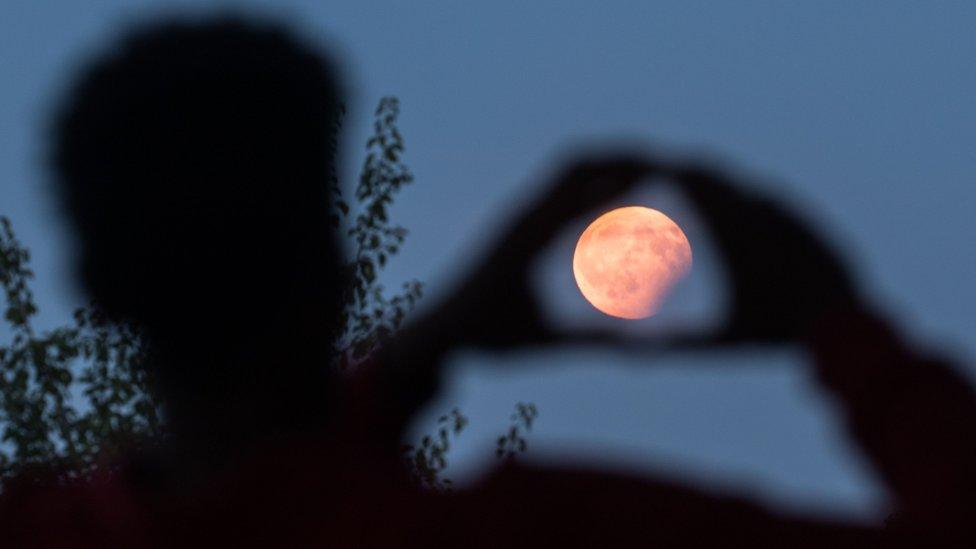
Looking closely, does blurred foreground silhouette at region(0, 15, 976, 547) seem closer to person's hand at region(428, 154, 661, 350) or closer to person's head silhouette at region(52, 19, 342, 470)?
person's hand at region(428, 154, 661, 350)

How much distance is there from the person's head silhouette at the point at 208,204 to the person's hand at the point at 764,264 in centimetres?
771

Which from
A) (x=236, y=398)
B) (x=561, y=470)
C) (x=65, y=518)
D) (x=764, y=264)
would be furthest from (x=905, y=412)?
(x=236, y=398)

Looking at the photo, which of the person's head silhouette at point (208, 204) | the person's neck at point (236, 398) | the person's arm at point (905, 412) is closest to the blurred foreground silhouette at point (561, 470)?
the person's arm at point (905, 412)

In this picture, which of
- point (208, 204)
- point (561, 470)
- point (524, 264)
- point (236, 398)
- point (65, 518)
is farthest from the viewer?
point (208, 204)

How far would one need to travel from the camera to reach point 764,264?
1.58m

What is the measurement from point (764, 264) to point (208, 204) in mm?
9298

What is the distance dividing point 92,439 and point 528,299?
38.4 ft

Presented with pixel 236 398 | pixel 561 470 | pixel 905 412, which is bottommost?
pixel 561 470

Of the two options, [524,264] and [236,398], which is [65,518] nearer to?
[524,264]

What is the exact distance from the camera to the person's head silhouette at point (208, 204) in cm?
955

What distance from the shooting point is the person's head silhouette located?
9547 mm

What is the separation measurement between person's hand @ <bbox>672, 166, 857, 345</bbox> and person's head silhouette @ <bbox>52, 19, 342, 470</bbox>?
7.71 metres

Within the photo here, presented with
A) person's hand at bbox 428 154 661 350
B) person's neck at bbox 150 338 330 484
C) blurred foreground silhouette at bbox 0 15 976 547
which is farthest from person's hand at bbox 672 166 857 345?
person's neck at bbox 150 338 330 484

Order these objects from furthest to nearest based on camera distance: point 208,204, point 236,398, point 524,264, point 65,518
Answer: point 208,204, point 236,398, point 524,264, point 65,518
